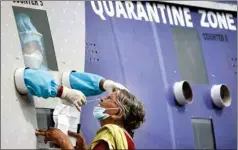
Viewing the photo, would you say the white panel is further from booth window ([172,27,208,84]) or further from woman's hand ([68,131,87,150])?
booth window ([172,27,208,84])

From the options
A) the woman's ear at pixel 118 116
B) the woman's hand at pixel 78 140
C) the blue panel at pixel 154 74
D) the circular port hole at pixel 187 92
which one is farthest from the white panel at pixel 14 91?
the circular port hole at pixel 187 92

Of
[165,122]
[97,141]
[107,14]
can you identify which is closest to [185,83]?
[165,122]

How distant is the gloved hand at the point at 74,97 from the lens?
5.46 m

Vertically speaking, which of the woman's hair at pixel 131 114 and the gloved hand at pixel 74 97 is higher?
the gloved hand at pixel 74 97

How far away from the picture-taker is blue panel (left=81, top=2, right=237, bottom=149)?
646 cm

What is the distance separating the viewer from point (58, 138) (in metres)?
5.38

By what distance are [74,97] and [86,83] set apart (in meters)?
0.38

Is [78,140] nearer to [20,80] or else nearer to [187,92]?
[20,80]

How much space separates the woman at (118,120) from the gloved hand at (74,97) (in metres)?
0.18

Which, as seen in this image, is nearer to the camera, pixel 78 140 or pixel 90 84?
pixel 78 140

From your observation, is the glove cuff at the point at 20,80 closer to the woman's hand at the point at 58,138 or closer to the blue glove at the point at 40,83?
the blue glove at the point at 40,83

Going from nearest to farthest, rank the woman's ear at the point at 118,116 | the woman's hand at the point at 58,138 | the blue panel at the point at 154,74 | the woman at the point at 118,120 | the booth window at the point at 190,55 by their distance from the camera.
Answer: the woman at the point at 118,120, the woman's ear at the point at 118,116, the woman's hand at the point at 58,138, the blue panel at the point at 154,74, the booth window at the point at 190,55

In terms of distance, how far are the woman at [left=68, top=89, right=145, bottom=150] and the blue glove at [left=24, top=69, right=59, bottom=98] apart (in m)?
0.33

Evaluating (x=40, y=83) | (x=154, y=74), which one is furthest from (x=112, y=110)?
(x=154, y=74)
